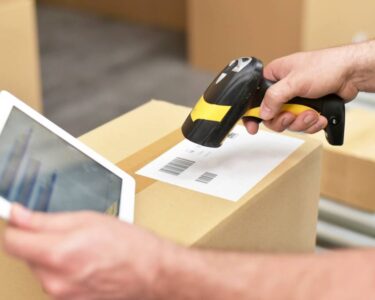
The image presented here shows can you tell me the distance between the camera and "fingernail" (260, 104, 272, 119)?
853 mm

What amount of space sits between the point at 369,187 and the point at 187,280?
78 centimetres

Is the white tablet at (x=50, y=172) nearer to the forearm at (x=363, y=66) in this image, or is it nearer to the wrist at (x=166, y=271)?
the wrist at (x=166, y=271)

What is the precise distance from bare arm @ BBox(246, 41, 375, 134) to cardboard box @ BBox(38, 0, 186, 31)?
6.93 ft

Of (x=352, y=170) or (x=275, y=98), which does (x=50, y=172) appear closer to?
(x=275, y=98)

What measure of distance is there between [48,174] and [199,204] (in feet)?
0.57

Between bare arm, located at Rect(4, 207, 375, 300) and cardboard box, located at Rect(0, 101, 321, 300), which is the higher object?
bare arm, located at Rect(4, 207, 375, 300)

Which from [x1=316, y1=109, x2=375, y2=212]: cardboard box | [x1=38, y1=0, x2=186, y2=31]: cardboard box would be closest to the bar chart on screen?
[x1=316, y1=109, x2=375, y2=212]: cardboard box

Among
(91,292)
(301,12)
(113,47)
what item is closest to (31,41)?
(301,12)

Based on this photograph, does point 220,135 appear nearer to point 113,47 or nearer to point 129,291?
point 129,291

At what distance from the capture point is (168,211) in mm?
743

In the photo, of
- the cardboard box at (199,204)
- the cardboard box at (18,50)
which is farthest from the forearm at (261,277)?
the cardboard box at (18,50)

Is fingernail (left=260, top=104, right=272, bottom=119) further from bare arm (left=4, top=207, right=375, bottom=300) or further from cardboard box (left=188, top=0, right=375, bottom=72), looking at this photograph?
cardboard box (left=188, top=0, right=375, bottom=72)

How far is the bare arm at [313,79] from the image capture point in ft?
2.84

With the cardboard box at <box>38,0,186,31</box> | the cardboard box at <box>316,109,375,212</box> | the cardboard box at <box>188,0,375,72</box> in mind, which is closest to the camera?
the cardboard box at <box>316,109,375,212</box>
